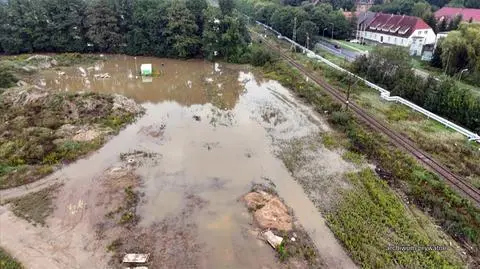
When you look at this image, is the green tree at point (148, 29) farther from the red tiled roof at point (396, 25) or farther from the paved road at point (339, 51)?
the red tiled roof at point (396, 25)

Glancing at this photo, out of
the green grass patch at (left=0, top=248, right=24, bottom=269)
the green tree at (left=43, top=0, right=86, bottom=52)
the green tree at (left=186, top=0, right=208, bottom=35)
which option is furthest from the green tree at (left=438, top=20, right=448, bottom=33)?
the green grass patch at (left=0, top=248, right=24, bottom=269)

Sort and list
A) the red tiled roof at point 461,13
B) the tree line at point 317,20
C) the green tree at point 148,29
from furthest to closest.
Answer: the red tiled roof at point 461,13 → the tree line at point 317,20 → the green tree at point 148,29

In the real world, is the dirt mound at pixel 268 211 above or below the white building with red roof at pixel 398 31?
below

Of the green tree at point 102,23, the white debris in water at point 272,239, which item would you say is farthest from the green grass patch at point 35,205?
the green tree at point 102,23

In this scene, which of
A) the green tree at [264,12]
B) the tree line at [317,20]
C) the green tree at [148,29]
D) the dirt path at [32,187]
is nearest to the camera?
the dirt path at [32,187]

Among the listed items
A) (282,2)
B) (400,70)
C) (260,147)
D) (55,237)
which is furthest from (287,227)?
(282,2)

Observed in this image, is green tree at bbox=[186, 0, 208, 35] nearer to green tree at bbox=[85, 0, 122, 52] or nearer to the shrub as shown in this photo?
green tree at bbox=[85, 0, 122, 52]

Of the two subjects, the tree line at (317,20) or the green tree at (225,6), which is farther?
the tree line at (317,20)
